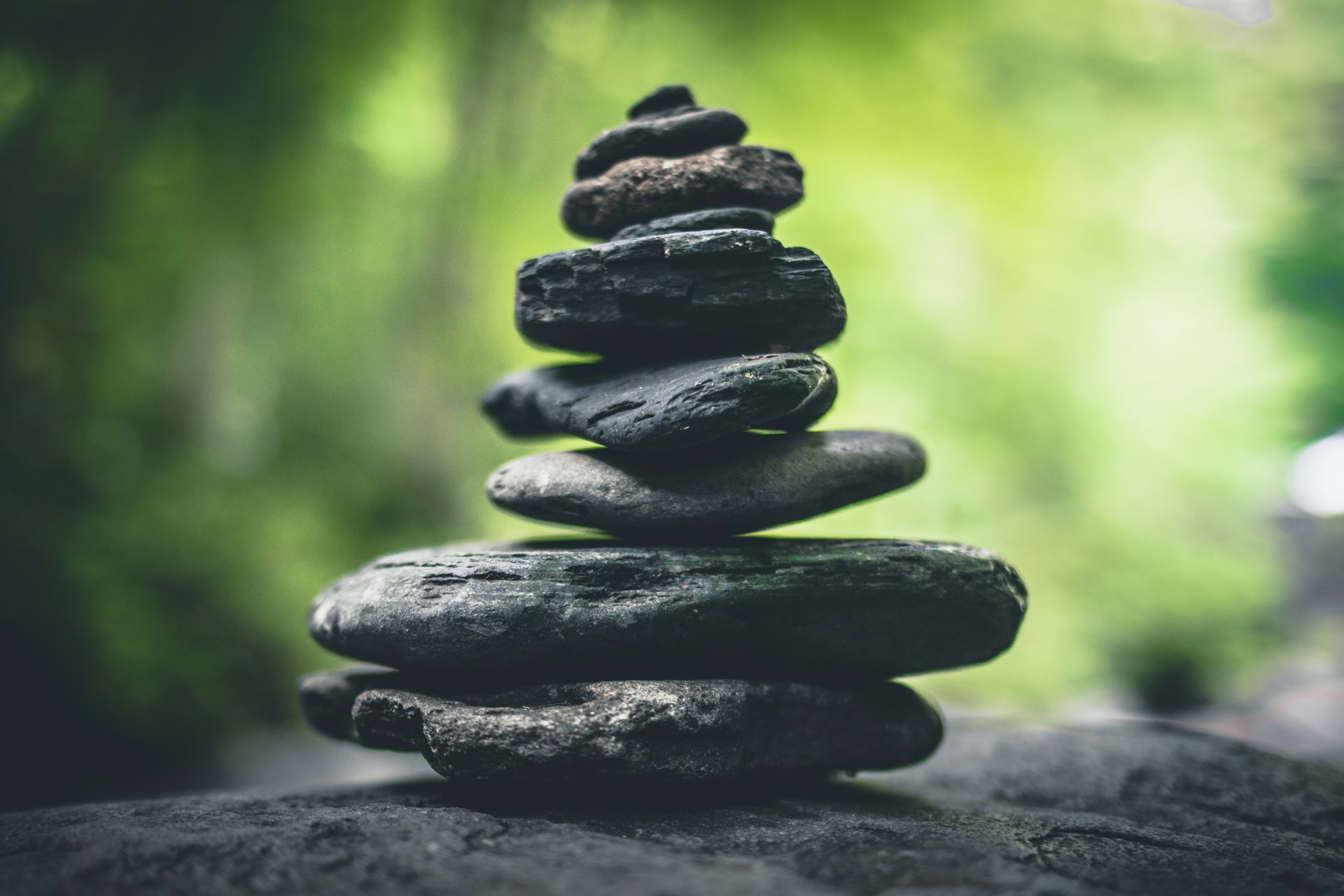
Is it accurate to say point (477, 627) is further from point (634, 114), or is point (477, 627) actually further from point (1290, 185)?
point (1290, 185)

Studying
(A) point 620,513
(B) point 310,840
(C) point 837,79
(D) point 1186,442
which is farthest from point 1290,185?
(B) point 310,840

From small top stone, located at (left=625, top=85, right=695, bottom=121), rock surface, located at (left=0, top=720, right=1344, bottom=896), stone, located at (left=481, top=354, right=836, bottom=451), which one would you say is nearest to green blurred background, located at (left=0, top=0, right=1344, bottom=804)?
Answer: rock surface, located at (left=0, top=720, right=1344, bottom=896)

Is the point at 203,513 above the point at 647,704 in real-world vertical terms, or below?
above

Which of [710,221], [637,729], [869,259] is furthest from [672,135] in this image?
[869,259]

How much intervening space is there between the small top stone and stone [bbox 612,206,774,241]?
0.62m

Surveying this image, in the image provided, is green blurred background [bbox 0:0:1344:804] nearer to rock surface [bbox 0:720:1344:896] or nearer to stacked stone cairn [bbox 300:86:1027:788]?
rock surface [bbox 0:720:1344:896]

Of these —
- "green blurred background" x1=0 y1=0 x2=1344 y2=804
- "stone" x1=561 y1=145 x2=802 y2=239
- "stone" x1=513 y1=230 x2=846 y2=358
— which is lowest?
"stone" x1=513 y1=230 x2=846 y2=358

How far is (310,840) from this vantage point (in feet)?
7.65

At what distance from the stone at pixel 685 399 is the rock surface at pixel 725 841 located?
1231mm

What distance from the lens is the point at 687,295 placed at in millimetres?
2918

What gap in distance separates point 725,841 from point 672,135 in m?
2.57

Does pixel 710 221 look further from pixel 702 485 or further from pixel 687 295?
pixel 702 485

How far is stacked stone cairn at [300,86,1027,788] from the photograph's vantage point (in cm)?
275

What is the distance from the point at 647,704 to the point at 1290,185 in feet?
34.6
